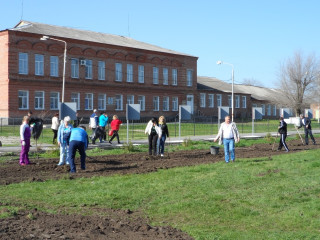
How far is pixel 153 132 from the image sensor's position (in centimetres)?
1991

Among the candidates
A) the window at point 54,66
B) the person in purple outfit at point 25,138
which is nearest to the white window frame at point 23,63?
the window at point 54,66

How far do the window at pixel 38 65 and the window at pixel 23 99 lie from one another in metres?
2.47

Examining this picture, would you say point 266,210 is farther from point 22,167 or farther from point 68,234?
point 22,167

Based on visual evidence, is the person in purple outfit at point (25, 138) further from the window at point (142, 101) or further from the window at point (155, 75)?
the window at point (155, 75)

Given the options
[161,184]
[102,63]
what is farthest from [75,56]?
[161,184]

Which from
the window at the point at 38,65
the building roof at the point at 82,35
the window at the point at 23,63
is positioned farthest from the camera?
the building roof at the point at 82,35

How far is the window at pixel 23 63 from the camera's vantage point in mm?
48688

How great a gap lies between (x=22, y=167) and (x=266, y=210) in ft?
30.0

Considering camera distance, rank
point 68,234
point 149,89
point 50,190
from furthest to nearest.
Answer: point 149,89 < point 50,190 < point 68,234

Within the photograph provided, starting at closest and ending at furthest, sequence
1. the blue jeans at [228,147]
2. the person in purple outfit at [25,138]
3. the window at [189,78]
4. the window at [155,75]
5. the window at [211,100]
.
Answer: the person in purple outfit at [25,138], the blue jeans at [228,147], the window at [155,75], the window at [189,78], the window at [211,100]

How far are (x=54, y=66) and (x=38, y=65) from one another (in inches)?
77.8

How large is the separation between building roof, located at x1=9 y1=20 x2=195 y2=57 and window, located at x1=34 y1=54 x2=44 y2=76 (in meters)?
2.52

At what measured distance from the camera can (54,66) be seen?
5147cm

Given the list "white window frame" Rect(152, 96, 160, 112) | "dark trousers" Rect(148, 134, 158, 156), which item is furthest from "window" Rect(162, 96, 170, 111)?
"dark trousers" Rect(148, 134, 158, 156)
